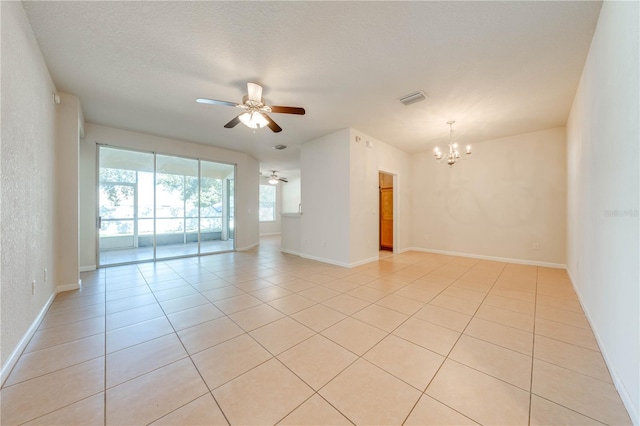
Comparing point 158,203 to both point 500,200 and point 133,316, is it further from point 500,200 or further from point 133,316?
point 500,200

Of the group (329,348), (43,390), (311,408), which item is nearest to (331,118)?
(329,348)

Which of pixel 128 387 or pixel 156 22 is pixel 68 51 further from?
pixel 128 387

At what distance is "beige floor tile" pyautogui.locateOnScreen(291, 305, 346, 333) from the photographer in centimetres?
223

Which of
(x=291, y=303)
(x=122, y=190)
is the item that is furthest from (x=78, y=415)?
(x=122, y=190)

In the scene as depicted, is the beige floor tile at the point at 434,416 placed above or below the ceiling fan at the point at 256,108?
below

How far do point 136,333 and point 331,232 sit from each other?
345 cm

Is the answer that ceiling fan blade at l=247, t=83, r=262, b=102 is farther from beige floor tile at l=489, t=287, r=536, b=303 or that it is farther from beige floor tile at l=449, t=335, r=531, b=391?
beige floor tile at l=489, t=287, r=536, b=303

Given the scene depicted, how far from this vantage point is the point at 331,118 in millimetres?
4008

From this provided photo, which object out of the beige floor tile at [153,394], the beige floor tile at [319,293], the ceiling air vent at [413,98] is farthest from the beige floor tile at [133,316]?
the ceiling air vent at [413,98]

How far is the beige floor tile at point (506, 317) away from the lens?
2.24m

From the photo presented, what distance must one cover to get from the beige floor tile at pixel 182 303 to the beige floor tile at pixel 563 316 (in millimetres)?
3917

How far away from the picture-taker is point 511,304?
2.75m

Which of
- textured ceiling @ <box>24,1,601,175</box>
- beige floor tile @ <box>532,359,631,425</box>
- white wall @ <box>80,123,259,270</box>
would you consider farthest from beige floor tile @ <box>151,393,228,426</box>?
white wall @ <box>80,123,259,270</box>

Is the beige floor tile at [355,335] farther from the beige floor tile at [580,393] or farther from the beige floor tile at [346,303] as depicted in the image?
the beige floor tile at [580,393]
